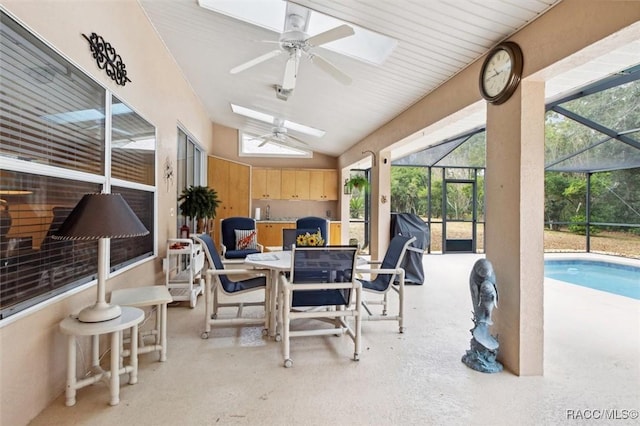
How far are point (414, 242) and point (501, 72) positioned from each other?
3414 millimetres

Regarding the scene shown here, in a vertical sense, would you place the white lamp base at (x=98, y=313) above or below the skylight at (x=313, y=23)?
below

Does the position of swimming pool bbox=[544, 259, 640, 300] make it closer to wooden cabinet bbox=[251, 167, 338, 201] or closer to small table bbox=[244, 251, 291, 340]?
wooden cabinet bbox=[251, 167, 338, 201]

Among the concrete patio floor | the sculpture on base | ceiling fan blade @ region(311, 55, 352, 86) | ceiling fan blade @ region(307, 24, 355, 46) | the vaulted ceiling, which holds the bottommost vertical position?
the concrete patio floor

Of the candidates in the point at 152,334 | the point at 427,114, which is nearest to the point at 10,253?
the point at 152,334

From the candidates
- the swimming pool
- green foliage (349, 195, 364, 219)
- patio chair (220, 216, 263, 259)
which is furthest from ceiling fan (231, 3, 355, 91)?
→ green foliage (349, 195, 364, 219)

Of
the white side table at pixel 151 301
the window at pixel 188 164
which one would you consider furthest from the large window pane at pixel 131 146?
the window at pixel 188 164

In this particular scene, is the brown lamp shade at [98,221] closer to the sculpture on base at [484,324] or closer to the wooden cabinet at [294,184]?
the sculpture on base at [484,324]

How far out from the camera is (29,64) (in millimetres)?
1852

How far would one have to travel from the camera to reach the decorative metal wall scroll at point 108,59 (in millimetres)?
2510

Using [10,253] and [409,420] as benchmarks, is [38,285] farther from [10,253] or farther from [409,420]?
[409,420]

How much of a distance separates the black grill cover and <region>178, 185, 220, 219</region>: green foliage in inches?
125

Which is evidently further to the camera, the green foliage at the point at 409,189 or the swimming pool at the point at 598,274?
the green foliage at the point at 409,189

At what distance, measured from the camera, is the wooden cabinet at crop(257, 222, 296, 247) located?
27.1ft

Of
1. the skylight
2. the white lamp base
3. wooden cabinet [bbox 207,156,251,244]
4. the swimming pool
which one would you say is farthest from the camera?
wooden cabinet [bbox 207,156,251,244]
